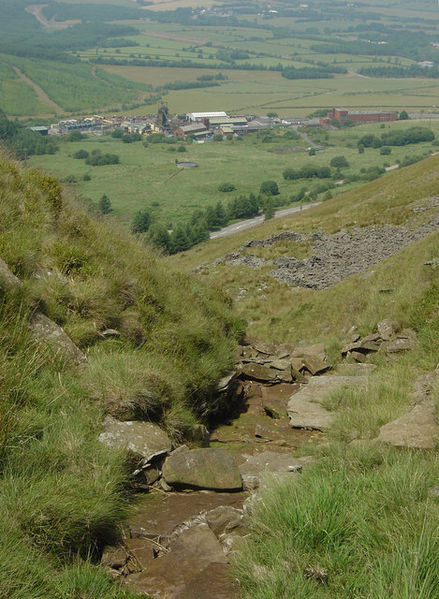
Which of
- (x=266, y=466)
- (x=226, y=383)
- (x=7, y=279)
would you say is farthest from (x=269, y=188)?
(x=266, y=466)

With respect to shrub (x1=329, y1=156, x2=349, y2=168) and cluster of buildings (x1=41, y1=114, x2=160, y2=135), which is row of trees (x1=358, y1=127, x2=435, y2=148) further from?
cluster of buildings (x1=41, y1=114, x2=160, y2=135)

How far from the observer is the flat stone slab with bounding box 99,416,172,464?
Answer: 5.46 metres

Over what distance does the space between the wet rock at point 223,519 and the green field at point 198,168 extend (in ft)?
269

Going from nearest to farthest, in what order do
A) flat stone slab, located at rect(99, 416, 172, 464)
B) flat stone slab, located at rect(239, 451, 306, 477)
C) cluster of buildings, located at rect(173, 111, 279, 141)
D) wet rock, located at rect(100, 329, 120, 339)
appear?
flat stone slab, located at rect(99, 416, 172, 464) → flat stone slab, located at rect(239, 451, 306, 477) → wet rock, located at rect(100, 329, 120, 339) → cluster of buildings, located at rect(173, 111, 279, 141)

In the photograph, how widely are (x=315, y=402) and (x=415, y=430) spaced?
339cm

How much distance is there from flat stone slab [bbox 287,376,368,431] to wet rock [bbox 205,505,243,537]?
289cm

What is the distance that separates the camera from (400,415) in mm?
6652

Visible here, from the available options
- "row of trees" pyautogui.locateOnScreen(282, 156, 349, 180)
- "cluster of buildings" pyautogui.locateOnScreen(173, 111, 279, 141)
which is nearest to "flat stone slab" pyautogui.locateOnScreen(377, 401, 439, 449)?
"row of trees" pyautogui.locateOnScreen(282, 156, 349, 180)

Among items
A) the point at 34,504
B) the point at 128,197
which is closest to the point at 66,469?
the point at 34,504

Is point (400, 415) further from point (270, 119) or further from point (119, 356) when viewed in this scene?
point (270, 119)

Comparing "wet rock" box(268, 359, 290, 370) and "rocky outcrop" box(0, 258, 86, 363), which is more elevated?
"rocky outcrop" box(0, 258, 86, 363)

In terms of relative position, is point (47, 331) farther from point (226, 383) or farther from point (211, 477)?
point (226, 383)

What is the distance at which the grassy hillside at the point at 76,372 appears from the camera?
3.92 m

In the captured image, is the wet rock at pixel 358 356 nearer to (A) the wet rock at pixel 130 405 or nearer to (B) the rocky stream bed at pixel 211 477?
(B) the rocky stream bed at pixel 211 477
